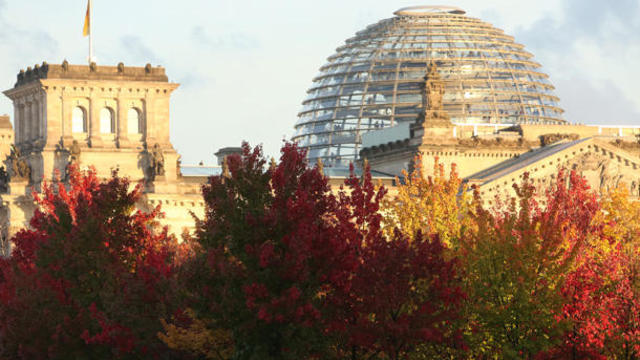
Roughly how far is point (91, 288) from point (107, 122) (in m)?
46.3

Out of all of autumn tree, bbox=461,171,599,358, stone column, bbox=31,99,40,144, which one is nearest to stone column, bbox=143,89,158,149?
stone column, bbox=31,99,40,144

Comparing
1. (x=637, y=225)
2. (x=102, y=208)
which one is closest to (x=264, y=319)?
(x=102, y=208)

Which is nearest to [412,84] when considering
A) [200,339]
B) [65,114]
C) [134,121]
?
[134,121]

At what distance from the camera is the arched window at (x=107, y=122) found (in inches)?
4067

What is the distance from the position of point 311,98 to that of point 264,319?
10901cm

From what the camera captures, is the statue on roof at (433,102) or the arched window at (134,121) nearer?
the arched window at (134,121)

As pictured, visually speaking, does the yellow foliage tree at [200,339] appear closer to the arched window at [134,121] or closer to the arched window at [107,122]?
Answer: the arched window at [107,122]

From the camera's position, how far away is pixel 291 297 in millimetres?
46156

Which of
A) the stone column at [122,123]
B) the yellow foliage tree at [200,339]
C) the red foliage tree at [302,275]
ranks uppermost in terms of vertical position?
the stone column at [122,123]

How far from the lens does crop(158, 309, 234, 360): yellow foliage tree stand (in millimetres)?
49312

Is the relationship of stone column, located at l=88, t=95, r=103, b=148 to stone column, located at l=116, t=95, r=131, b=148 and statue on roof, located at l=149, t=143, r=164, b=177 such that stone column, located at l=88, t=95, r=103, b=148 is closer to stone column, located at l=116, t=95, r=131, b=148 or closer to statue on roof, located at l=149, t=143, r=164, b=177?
stone column, located at l=116, t=95, r=131, b=148

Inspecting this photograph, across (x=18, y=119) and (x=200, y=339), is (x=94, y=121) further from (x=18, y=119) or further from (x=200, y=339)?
(x=200, y=339)

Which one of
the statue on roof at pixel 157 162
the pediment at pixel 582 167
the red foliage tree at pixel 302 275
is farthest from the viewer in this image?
the pediment at pixel 582 167

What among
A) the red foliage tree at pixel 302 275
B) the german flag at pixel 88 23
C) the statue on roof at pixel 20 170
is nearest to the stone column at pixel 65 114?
the statue on roof at pixel 20 170
